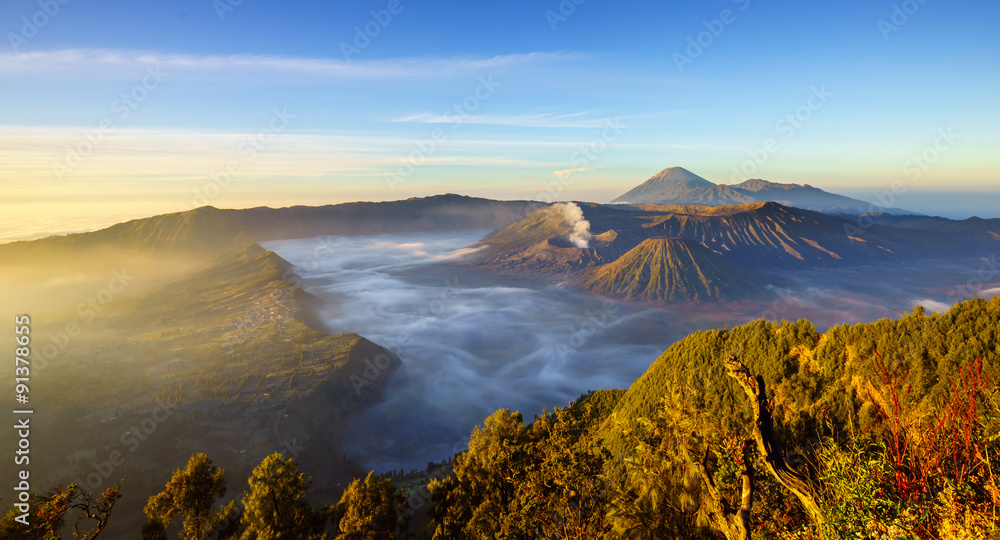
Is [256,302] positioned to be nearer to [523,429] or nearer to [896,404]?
[523,429]

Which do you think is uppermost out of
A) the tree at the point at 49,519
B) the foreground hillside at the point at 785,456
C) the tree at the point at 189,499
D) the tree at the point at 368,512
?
the foreground hillside at the point at 785,456

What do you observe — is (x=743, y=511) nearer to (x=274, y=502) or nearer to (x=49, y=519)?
(x=49, y=519)

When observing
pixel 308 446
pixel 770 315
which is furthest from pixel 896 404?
pixel 770 315

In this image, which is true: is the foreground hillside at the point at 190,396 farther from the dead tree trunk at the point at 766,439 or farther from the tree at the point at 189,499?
the dead tree trunk at the point at 766,439

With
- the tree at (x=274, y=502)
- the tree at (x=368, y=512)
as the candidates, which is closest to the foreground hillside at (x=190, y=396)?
the tree at (x=368, y=512)

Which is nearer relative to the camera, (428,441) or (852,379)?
(852,379)

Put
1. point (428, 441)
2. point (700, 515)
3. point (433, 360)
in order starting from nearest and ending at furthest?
point (700, 515), point (428, 441), point (433, 360)

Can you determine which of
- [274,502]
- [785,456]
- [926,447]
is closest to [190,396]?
[274,502]
